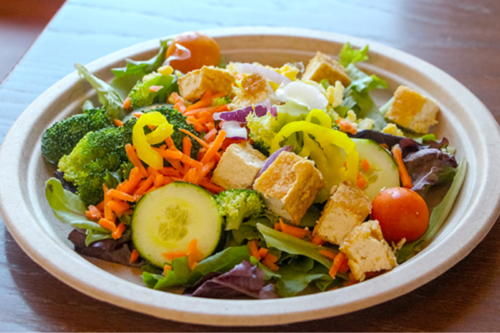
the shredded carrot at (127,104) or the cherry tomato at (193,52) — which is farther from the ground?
the cherry tomato at (193,52)

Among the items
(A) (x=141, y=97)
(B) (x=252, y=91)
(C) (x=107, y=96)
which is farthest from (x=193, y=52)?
(B) (x=252, y=91)

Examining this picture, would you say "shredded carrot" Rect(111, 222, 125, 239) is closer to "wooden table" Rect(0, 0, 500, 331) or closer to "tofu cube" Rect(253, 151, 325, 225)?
"wooden table" Rect(0, 0, 500, 331)

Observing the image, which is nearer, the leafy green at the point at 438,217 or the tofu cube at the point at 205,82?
the leafy green at the point at 438,217

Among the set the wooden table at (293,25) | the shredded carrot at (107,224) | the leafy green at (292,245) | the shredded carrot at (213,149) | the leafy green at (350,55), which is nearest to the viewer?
the wooden table at (293,25)

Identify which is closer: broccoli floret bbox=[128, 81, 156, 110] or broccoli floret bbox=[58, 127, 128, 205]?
broccoli floret bbox=[58, 127, 128, 205]

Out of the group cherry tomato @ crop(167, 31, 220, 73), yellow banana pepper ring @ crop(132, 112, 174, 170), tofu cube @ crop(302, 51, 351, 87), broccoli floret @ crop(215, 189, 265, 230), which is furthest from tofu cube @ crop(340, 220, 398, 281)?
cherry tomato @ crop(167, 31, 220, 73)

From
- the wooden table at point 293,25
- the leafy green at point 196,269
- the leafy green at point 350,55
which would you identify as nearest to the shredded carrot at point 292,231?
the leafy green at point 196,269

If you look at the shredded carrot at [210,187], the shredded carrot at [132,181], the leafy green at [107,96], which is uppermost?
the leafy green at [107,96]

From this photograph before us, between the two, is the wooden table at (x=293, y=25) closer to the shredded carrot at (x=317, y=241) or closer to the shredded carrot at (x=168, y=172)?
the shredded carrot at (x=317, y=241)
